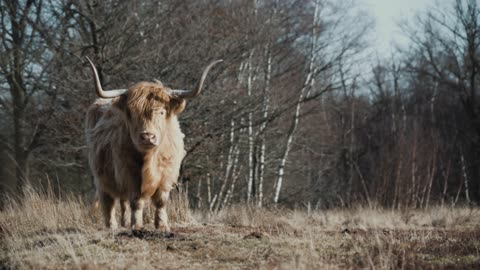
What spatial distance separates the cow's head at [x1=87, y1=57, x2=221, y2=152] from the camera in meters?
5.83

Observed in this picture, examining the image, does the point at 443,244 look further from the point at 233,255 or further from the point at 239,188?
the point at 239,188

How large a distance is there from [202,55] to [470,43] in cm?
1295

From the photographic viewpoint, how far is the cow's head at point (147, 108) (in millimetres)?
5832

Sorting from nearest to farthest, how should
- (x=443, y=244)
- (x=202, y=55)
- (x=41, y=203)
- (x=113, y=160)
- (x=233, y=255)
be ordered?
(x=233, y=255) < (x=443, y=244) < (x=113, y=160) < (x=41, y=203) < (x=202, y=55)

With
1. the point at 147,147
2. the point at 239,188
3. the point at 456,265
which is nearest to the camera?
the point at 456,265

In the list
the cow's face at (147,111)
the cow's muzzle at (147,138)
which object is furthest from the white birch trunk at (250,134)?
the cow's muzzle at (147,138)

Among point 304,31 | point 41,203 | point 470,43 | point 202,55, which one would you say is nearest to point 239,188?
point 304,31

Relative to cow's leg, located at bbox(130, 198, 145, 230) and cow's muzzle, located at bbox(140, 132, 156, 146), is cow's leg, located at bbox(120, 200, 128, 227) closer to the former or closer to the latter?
cow's leg, located at bbox(130, 198, 145, 230)

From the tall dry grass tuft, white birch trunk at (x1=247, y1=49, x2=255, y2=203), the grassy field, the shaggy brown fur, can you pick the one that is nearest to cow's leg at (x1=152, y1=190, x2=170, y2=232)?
the shaggy brown fur

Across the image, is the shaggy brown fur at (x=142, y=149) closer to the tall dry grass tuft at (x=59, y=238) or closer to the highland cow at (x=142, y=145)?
the highland cow at (x=142, y=145)

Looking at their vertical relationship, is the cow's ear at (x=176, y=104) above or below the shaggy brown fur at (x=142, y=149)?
above

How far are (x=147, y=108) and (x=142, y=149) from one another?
43 centimetres

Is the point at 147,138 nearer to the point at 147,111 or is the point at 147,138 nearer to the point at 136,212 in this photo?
the point at 147,111

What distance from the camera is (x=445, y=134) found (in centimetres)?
2680
